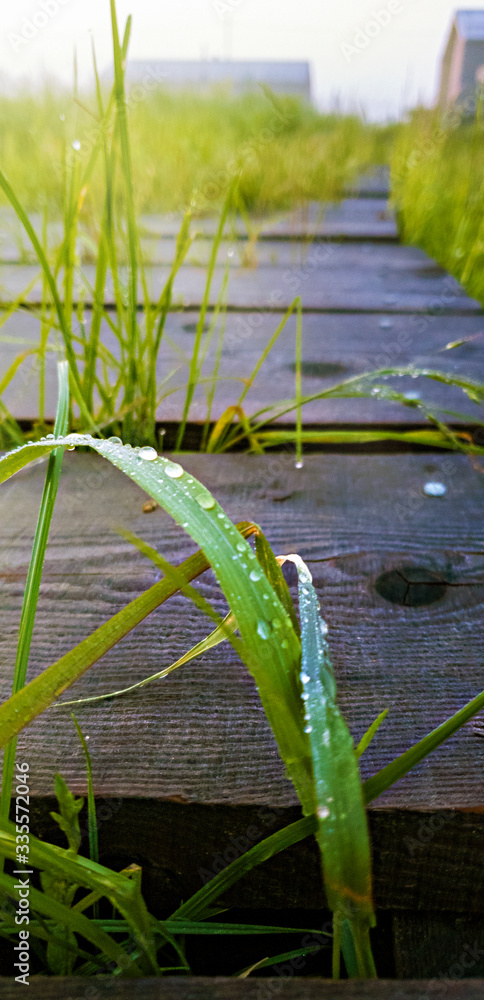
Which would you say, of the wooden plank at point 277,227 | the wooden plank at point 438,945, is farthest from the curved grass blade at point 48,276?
the wooden plank at point 277,227

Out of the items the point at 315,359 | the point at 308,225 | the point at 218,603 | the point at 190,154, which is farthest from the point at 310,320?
the point at 190,154

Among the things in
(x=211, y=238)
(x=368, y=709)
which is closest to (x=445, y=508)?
(x=368, y=709)

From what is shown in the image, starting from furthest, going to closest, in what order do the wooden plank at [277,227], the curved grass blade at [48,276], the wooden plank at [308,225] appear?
the wooden plank at [308,225], the wooden plank at [277,227], the curved grass blade at [48,276]

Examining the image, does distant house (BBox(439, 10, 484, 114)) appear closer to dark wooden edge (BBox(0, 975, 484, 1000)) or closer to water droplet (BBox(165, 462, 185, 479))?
water droplet (BBox(165, 462, 185, 479))

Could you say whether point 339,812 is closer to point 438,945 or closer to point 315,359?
point 438,945

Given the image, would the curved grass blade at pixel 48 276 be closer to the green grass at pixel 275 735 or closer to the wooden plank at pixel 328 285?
the green grass at pixel 275 735

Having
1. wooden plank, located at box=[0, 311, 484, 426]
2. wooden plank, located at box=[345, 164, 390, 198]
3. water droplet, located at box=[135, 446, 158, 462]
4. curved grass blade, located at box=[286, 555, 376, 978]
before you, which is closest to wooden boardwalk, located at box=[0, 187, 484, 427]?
wooden plank, located at box=[0, 311, 484, 426]

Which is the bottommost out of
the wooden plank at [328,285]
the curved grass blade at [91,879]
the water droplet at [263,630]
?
the curved grass blade at [91,879]
